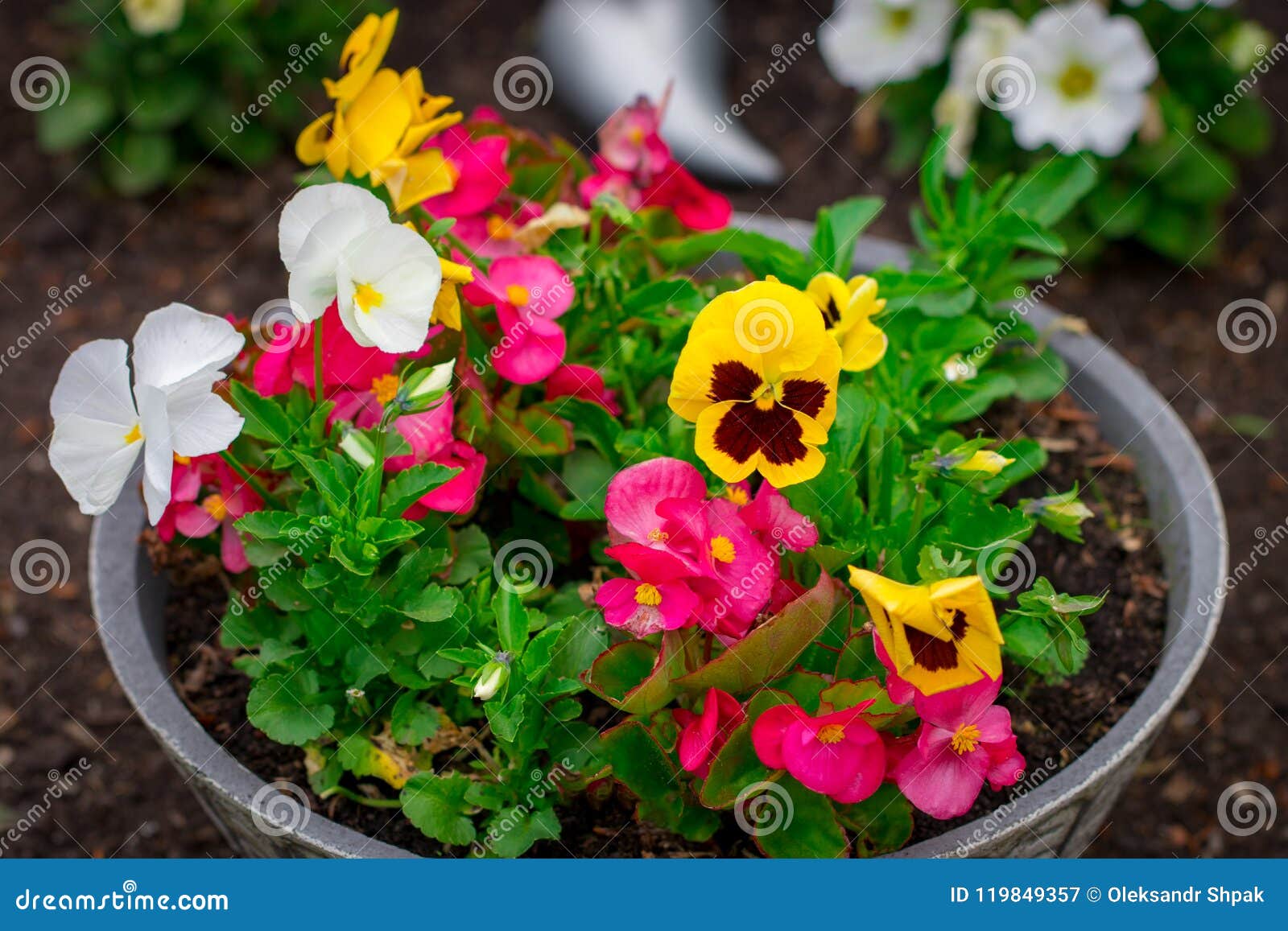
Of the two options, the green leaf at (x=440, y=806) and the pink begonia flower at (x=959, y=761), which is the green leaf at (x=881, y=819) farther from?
the green leaf at (x=440, y=806)

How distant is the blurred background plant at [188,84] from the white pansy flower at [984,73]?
3.93 ft

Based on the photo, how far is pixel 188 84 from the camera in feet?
8.69

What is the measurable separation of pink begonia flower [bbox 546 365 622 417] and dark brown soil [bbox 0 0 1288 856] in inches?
36.9

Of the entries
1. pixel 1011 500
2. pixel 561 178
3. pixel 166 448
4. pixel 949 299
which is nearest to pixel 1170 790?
pixel 1011 500

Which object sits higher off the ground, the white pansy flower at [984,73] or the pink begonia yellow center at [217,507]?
the white pansy flower at [984,73]

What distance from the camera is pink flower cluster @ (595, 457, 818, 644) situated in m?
1.09

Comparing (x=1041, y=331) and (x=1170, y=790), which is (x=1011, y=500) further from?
(x=1170, y=790)

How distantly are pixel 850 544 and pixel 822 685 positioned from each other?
4.9 inches

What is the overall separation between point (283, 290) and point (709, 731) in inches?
71.9

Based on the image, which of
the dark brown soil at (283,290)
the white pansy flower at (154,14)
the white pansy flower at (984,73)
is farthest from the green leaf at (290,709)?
the white pansy flower at (154,14)

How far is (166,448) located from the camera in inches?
41.6

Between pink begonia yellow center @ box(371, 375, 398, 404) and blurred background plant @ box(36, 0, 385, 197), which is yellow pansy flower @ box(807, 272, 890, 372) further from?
blurred background plant @ box(36, 0, 385, 197)

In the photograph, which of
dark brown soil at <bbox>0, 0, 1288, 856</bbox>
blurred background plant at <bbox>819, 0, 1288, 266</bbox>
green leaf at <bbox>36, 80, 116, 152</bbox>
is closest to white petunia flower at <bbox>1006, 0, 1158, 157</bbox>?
blurred background plant at <bbox>819, 0, 1288, 266</bbox>

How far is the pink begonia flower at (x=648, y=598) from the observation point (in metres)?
1.08
